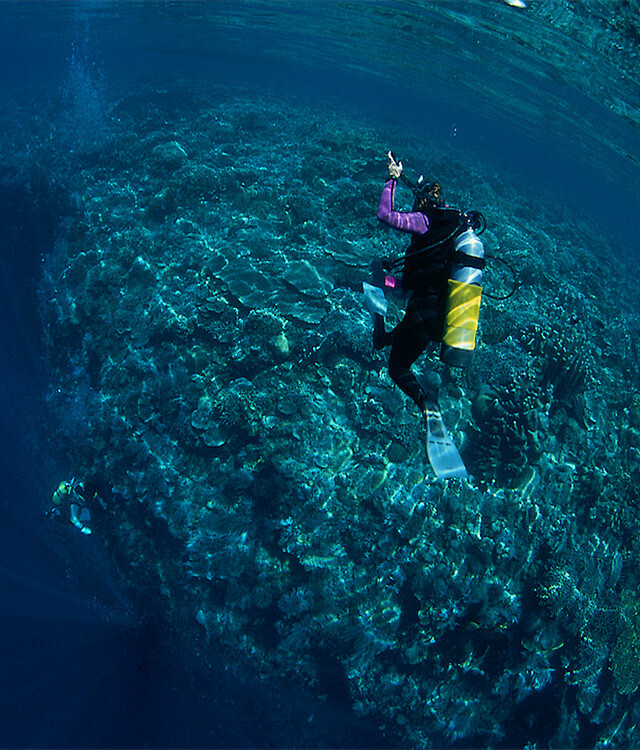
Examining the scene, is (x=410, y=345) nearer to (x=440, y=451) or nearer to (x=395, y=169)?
(x=440, y=451)

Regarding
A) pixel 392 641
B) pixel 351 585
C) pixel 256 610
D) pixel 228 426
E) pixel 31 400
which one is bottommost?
pixel 31 400

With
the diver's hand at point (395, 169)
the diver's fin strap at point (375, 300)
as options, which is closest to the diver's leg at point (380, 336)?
the diver's fin strap at point (375, 300)

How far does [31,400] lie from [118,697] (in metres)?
7.10

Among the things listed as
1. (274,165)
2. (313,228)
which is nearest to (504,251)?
(313,228)

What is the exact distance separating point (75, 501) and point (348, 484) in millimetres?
5477

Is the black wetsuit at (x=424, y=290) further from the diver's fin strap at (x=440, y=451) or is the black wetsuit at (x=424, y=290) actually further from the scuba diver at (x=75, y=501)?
the scuba diver at (x=75, y=501)

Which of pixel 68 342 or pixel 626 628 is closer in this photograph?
pixel 626 628

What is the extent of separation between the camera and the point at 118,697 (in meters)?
7.38

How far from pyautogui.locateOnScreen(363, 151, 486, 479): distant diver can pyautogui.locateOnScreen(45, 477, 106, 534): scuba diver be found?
7041mm

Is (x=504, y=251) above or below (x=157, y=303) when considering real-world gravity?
above

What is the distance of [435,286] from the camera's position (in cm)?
374

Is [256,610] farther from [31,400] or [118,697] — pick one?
[31,400]

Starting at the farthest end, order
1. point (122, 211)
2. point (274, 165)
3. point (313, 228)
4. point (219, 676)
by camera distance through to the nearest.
A: 1. point (274, 165)
2. point (122, 211)
3. point (313, 228)
4. point (219, 676)

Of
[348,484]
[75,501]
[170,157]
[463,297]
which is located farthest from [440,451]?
[170,157]
